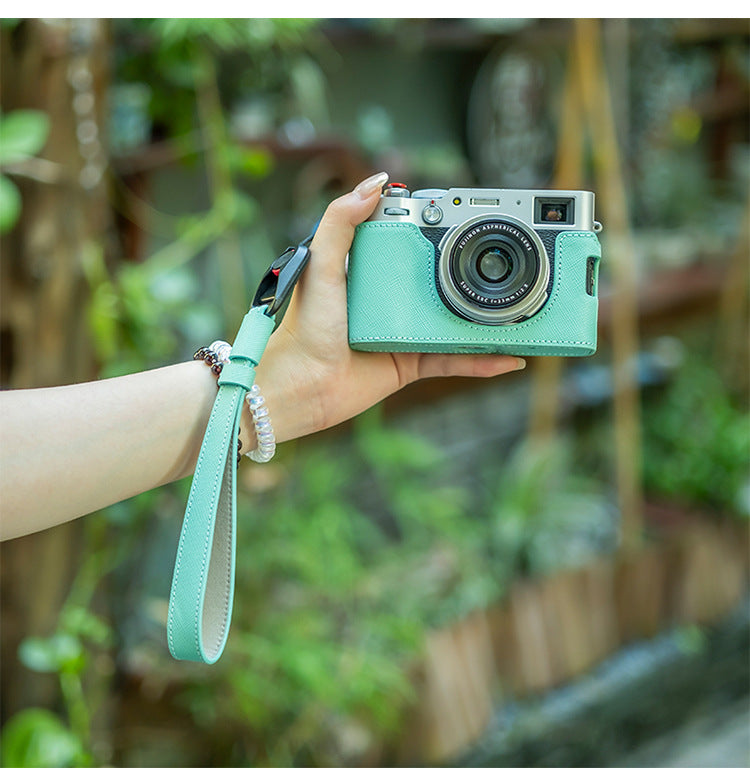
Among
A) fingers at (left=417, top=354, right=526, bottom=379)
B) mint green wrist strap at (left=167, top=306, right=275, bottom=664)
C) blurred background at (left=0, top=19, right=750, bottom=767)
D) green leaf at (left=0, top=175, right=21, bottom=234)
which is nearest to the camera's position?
mint green wrist strap at (left=167, top=306, right=275, bottom=664)

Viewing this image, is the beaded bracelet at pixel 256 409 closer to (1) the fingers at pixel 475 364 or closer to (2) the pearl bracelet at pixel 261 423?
(2) the pearl bracelet at pixel 261 423

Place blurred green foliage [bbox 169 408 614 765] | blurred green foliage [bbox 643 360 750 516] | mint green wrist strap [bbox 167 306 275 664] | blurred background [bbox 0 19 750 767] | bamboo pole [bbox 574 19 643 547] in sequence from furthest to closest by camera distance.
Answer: blurred green foliage [bbox 643 360 750 516]
bamboo pole [bbox 574 19 643 547]
blurred green foliage [bbox 169 408 614 765]
blurred background [bbox 0 19 750 767]
mint green wrist strap [bbox 167 306 275 664]

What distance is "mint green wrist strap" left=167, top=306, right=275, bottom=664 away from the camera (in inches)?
22.2

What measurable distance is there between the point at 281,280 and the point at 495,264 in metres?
0.17

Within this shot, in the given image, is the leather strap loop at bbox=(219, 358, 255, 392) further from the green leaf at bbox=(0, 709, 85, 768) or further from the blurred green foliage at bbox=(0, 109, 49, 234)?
the green leaf at bbox=(0, 709, 85, 768)

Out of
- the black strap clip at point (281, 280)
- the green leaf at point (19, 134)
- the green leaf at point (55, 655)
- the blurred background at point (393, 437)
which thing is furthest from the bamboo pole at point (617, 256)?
the green leaf at point (55, 655)

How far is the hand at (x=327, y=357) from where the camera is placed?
2.16 feet

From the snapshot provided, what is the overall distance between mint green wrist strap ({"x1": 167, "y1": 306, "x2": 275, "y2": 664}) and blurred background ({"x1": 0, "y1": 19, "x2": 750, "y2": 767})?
1.67 feet

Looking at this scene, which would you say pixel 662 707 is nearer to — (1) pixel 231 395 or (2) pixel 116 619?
(2) pixel 116 619

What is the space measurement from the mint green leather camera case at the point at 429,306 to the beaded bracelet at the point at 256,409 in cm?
Result: 10

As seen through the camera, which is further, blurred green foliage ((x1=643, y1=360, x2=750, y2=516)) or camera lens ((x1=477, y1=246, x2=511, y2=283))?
blurred green foliage ((x1=643, y1=360, x2=750, y2=516))

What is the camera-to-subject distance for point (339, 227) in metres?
0.66

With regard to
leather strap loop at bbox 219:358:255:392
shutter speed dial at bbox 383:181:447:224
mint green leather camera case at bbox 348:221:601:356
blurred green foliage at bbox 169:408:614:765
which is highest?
shutter speed dial at bbox 383:181:447:224

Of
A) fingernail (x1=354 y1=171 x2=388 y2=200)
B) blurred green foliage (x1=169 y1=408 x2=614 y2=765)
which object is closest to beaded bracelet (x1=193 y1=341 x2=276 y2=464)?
fingernail (x1=354 y1=171 x2=388 y2=200)
